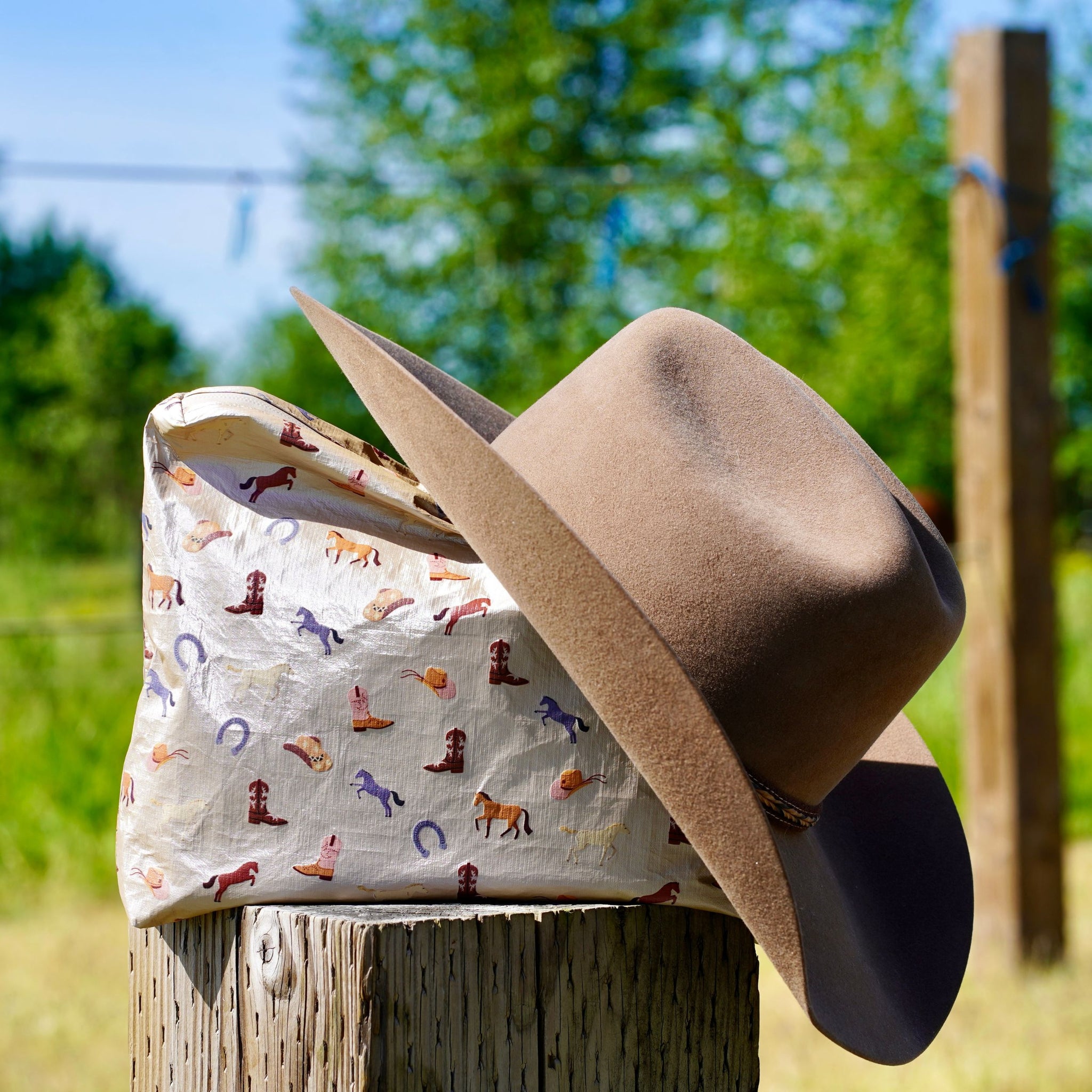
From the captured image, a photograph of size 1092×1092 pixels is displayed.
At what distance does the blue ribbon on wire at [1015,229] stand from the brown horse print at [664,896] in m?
A: 3.45

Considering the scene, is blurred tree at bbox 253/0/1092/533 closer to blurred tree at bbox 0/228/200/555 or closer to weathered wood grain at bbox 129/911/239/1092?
blurred tree at bbox 0/228/200/555

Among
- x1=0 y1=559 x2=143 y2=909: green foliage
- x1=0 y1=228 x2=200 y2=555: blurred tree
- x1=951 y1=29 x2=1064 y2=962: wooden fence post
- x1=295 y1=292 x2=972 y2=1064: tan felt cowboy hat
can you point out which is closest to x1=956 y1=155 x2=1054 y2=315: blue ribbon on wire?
x1=951 y1=29 x2=1064 y2=962: wooden fence post

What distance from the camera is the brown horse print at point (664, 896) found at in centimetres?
118

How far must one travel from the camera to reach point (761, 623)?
3.63 ft

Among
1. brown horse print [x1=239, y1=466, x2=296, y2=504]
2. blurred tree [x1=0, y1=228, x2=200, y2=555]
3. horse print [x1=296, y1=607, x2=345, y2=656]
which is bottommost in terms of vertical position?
horse print [x1=296, y1=607, x2=345, y2=656]

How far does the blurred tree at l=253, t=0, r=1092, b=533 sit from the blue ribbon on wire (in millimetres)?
8600

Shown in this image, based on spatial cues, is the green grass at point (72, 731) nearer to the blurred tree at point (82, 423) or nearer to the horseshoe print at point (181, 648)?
the blurred tree at point (82, 423)

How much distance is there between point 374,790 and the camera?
1.14m

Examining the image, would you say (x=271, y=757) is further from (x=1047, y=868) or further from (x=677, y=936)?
(x=1047, y=868)

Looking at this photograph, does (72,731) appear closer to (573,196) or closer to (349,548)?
(349,548)

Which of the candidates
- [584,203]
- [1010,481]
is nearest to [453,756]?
[1010,481]

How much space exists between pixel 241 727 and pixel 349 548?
204 mm

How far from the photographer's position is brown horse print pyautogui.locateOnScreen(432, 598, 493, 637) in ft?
3.73

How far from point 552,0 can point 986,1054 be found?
14432 millimetres
